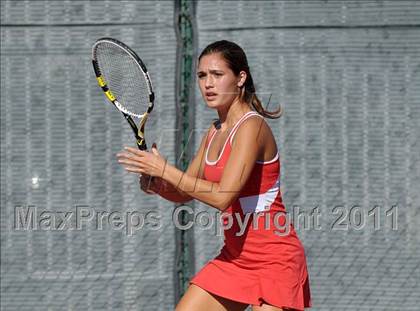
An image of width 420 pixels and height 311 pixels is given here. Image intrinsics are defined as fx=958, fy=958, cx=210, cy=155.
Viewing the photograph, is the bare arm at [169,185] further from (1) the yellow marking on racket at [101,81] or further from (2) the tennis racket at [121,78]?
(1) the yellow marking on racket at [101,81]

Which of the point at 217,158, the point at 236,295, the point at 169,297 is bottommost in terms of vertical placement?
the point at 169,297

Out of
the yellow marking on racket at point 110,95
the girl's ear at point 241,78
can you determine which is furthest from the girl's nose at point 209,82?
the yellow marking on racket at point 110,95

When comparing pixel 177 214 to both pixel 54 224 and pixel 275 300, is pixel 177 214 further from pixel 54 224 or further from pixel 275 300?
pixel 275 300

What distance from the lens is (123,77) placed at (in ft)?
13.1

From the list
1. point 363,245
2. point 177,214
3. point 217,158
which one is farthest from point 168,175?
point 363,245

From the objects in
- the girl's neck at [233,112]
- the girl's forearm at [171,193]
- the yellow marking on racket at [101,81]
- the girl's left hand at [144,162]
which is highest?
the yellow marking on racket at [101,81]

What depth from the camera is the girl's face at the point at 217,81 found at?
354 cm

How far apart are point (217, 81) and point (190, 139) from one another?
1448 mm

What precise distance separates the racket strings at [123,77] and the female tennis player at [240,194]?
1.54 ft

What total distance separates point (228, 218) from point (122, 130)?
1604mm

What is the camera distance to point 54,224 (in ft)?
16.4

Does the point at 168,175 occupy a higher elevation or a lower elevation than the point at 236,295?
higher

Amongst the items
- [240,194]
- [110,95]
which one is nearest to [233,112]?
[240,194]

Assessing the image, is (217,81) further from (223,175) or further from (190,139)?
(190,139)
